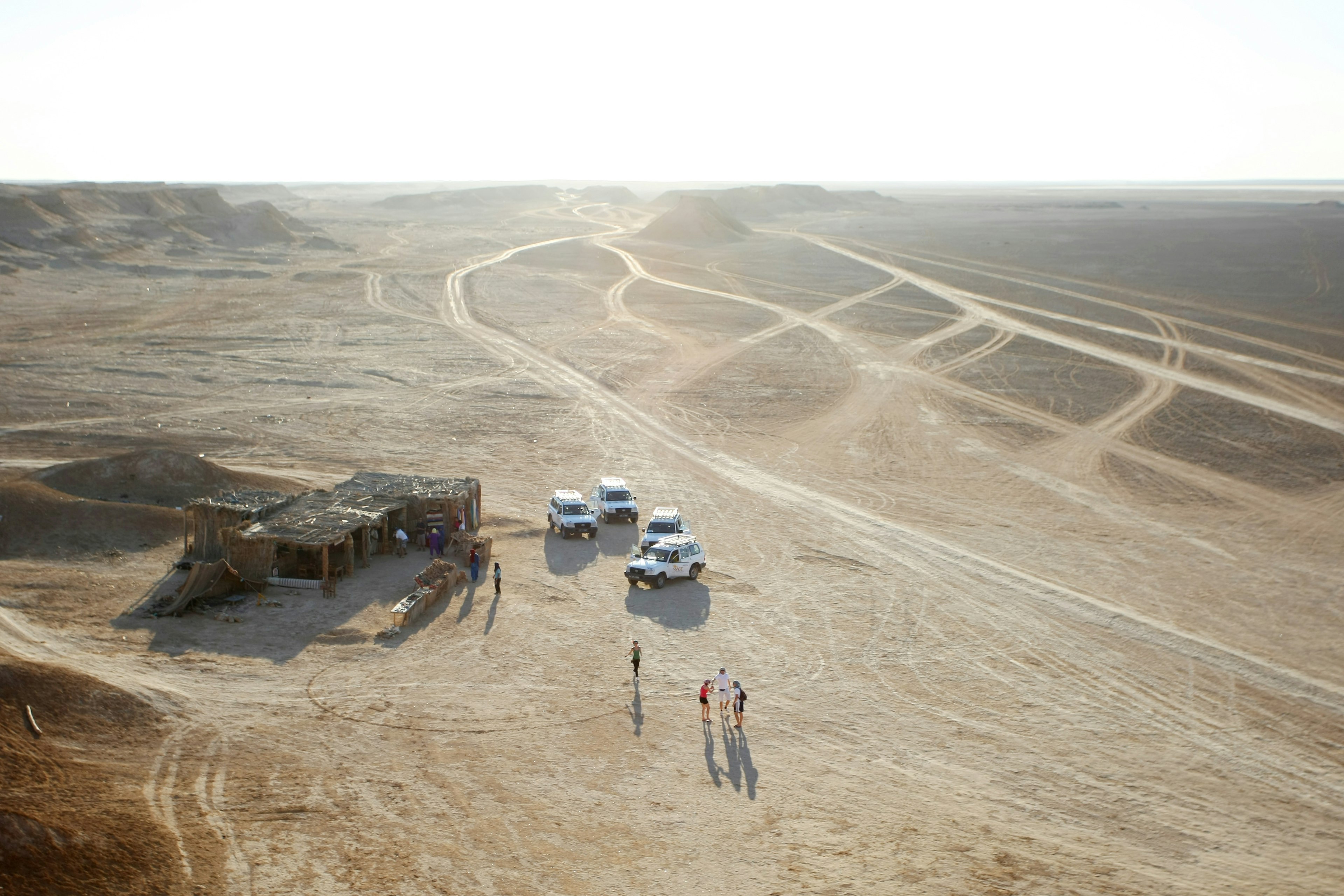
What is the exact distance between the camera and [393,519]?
95.8 feet

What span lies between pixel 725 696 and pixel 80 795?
11.1m

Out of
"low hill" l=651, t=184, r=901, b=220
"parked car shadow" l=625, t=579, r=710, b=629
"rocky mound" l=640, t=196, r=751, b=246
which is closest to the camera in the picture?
"parked car shadow" l=625, t=579, r=710, b=629

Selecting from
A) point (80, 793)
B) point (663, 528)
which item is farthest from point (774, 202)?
point (80, 793)

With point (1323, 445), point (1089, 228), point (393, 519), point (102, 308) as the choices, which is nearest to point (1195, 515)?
point (1323, 445)

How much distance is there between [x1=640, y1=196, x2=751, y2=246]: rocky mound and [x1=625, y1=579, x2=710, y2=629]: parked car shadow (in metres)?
87.3

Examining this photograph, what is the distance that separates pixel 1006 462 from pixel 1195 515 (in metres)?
7.58

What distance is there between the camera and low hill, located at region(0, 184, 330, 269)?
270 feet

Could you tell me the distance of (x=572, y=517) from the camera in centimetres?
3081

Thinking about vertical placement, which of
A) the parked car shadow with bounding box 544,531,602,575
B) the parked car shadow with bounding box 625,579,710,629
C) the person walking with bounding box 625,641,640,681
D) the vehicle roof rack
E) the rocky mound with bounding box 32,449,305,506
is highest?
the rocky mound with bounding box 32,449,305,506

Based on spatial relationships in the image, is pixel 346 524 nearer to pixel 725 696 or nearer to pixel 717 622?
pixel 717 622

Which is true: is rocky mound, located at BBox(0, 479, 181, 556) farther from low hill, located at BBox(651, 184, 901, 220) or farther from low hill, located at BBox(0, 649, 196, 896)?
low hill, located at BBox(651, 184, 901, 220)

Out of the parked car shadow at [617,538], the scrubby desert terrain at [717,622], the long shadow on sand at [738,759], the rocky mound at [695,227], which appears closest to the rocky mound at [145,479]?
the scrubby desert terrain at [717,622]

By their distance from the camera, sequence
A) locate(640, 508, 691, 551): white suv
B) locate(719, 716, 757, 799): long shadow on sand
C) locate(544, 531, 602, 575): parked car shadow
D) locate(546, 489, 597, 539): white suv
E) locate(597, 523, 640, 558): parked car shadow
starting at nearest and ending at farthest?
locate(719, 716, 757, 799): long shadow on sand, locate(544, 531, 602, 575): parked car shadow, locate(640, 508, 691, 551): white suv, locate(597, 523, 640, 558): parked car shadow, locate(546, 489, 597, 539): white suv

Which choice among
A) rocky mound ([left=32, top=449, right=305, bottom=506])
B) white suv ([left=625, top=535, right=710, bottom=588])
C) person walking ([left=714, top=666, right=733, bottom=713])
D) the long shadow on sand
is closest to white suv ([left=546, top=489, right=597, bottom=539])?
white suv ([left=625, top=535, right=710, bottom=588])
